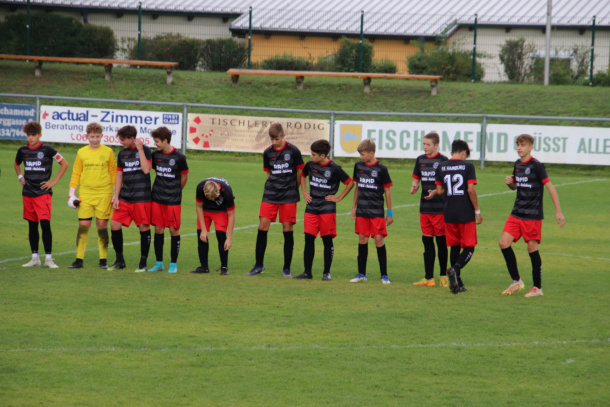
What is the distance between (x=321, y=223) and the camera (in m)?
9.93

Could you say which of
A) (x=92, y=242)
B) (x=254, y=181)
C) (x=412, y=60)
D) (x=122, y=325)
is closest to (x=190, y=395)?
(x=122, y=325)

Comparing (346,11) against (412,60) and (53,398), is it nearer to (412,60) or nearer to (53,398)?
(412,60)

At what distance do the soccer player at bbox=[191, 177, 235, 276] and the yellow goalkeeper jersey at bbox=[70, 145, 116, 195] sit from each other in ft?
4.17

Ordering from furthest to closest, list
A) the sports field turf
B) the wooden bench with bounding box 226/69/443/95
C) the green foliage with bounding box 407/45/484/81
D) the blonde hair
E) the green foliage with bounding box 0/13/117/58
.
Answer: the green foliage with bounding box 0/13/117/58
the green foliage with bounding box 407/45/484/81
the wooden bench with bounding box 226/69/443/95
the blonde hair
the sports field turf

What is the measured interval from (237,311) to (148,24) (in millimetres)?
31504

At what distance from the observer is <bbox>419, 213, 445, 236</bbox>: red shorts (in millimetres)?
9742

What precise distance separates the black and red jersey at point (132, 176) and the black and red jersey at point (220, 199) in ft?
2.53

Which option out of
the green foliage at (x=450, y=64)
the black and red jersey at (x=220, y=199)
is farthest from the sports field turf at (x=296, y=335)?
the green foliage at (x=450, y=64)

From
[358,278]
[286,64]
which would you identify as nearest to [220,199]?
[358,278]

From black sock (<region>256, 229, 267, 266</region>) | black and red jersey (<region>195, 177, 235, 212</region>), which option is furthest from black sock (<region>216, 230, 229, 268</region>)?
black sock (<region>256, 229, 267, 266</region>)

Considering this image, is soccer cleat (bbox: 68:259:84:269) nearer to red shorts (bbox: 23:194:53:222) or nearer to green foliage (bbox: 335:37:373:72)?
red shorts (bbox: 23:194:53:222)

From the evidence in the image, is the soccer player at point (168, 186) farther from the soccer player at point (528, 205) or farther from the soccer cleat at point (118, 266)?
the soccer player at point (528, 205)

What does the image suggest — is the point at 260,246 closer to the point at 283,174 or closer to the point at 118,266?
the point at 283,174

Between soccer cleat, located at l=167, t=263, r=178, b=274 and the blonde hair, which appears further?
soccer cleat, located at l=167, t=263, r=178, b=274
